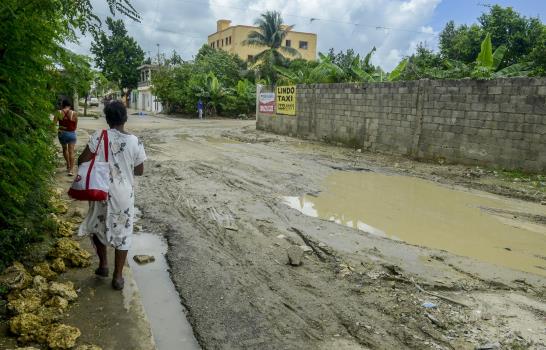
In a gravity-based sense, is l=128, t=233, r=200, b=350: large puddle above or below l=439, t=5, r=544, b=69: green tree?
below

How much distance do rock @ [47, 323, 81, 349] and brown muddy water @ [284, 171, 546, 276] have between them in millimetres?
4179

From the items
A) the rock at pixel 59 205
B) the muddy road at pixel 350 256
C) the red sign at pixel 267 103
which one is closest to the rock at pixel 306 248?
the muddy road at pixel 350 256

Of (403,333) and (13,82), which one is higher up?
(13,82)

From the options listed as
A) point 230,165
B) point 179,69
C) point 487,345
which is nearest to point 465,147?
point 230,165

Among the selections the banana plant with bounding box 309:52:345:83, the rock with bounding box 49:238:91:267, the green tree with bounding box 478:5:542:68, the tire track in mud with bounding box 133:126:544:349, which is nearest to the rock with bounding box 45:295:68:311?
the rock with bounding box 49:238:91:267

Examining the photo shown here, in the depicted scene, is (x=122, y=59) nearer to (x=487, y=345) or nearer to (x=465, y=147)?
(x=465, y=147)

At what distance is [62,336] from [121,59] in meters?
57.1

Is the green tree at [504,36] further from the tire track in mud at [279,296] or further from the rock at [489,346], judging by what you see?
the rock at [489,346]

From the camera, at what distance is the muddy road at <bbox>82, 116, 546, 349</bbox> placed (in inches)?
133

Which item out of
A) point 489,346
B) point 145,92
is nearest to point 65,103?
point 489,346

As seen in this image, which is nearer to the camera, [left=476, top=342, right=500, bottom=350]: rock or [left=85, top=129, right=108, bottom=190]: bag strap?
[left=476, top=342, right=500, bottom=350]: rock

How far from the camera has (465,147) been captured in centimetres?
1129

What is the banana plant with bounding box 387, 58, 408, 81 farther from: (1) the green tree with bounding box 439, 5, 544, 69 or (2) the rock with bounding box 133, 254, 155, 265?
(2) the rock with bounding box 133, 254, 155, 265

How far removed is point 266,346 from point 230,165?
771 centimetres
